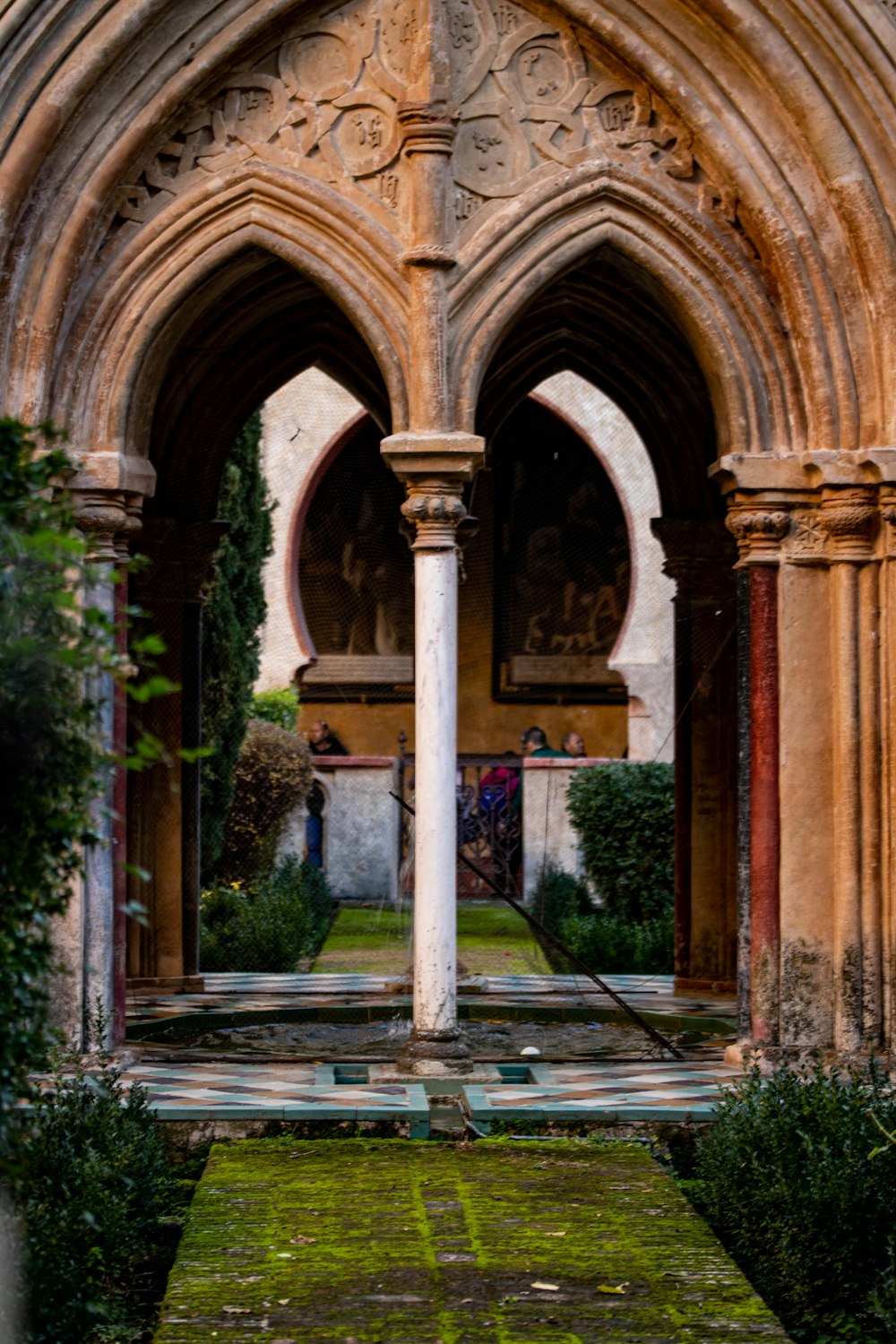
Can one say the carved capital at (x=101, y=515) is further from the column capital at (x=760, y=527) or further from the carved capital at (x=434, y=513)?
the column capital at (x=760, y=527)

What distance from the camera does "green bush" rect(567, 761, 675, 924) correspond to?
16281 mm

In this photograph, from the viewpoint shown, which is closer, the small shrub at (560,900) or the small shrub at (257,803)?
the small shrub at (560,900)

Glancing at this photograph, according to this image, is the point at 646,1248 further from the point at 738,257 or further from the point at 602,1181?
the point at 738,257

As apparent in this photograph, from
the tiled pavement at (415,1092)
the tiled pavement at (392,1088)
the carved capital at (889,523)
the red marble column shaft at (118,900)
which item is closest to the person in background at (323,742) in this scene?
the tiled pavement at (392,1088)

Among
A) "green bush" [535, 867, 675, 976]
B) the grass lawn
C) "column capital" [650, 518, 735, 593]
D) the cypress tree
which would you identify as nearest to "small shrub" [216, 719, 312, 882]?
the grass lawn

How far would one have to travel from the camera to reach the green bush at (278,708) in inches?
882

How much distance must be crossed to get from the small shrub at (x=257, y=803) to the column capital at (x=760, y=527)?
9959 millimetres

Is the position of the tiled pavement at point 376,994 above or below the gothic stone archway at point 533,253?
below

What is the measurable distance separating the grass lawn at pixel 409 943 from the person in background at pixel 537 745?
1765mm

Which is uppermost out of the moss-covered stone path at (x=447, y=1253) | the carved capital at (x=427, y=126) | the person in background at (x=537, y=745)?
the carved capital at (x=427, y=126)

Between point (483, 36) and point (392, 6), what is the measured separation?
45 centimetres

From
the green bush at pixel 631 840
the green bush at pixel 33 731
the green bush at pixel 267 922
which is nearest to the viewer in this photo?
the green bush at pixel 33 731

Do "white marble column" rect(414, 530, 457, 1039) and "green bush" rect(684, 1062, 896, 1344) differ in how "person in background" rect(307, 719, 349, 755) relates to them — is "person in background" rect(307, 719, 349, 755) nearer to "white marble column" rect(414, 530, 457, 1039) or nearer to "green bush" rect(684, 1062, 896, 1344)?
"white marble column" rect(414, 530, 457, 1039)

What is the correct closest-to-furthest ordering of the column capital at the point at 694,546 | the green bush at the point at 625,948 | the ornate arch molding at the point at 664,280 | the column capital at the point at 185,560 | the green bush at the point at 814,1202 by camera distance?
the green bush at the point at 814,1202
the ornate arch molding at the point at 664,280
the column capital at the point at 185,560
the column capital at the point at 694,546
the green bush at the point at 625,948
